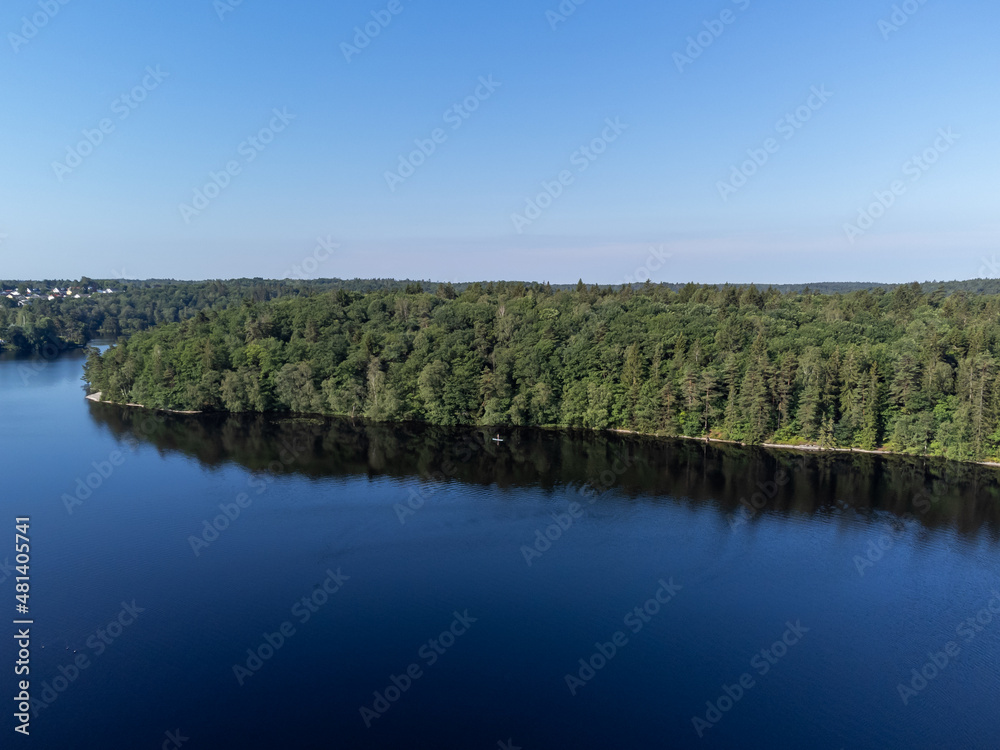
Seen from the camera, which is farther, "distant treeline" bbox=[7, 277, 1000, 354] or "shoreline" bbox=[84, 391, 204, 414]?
"distant treeline" bbox=[7, 277, 1000, 354]

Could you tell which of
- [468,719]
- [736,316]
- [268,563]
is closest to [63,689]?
[268,563]

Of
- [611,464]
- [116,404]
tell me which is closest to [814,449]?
[611,464]

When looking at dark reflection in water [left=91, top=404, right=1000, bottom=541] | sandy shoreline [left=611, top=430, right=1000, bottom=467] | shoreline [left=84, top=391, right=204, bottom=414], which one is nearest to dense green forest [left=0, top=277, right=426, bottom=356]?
shoreline [left=84, top=391, right=204, bottom=414]

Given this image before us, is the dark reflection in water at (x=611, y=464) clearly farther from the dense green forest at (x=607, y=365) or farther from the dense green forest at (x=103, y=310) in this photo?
the dense green forest at (x=103, y=310)

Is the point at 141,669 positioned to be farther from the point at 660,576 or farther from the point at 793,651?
the point at 793,651

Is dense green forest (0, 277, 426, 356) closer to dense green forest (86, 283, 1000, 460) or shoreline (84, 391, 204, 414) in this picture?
dense green forest (86, 283, 1000, 460)
